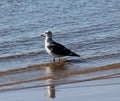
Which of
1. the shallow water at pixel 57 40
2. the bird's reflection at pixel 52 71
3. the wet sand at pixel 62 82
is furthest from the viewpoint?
the shallow water at pixel 57 40

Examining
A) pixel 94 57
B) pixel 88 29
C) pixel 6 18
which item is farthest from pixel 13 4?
pixel 94 57

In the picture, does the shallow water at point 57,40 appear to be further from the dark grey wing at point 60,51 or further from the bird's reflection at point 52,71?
the dark grey wing at point 60,51

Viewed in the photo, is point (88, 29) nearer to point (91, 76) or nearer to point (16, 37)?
point (16, 37)

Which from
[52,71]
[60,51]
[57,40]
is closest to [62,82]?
[52,71]

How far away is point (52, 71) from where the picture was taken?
1289cm

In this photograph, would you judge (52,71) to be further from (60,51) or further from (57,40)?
(57,40)

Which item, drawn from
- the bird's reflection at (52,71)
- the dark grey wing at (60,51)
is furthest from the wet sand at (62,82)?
the dark grey wing at (60,51)

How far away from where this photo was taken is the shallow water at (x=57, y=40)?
1226cm

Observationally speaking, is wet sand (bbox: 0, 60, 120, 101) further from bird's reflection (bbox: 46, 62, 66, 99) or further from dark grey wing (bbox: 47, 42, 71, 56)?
dark grey wing (bbox: 47, 42, 71, 56)

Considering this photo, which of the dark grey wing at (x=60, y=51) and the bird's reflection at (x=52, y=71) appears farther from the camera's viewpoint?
the dark grey wing at (x=60, y=51)

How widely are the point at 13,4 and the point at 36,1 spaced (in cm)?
105

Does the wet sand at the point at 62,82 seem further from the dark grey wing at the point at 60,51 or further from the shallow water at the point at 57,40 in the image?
the dark grey wing at the point at 60,51

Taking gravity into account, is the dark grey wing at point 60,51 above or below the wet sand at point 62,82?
above

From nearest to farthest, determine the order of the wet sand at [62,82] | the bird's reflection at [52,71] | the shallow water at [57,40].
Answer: the wet sand at [62,82] → the bird's reflection at [52,71] → the shallow water at [57,40]
